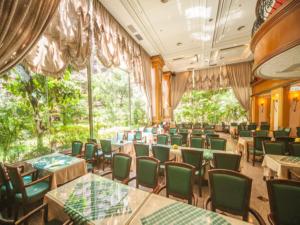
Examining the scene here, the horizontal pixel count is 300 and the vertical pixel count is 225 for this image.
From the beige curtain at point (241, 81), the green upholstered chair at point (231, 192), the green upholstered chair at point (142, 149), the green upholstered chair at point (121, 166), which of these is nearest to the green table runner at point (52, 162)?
the green upholstered chair at point (121, 166)

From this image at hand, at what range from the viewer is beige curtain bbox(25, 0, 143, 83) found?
2.80m

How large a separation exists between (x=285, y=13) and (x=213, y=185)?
2.86m

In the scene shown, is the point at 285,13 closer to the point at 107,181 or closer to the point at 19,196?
the point at 107,181

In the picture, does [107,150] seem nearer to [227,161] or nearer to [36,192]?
[36,192]

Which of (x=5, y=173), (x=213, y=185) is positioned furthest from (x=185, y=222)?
(x=5, y=173)

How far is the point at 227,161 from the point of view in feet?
8.76

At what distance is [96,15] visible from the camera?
161 inches

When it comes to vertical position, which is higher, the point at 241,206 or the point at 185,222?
the point at 185,222

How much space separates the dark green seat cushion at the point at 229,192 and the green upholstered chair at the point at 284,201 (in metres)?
0.27

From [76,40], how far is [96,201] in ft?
10.7

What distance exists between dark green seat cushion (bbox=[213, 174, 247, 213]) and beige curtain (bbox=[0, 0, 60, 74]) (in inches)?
124

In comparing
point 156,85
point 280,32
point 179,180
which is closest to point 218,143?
point 179,180

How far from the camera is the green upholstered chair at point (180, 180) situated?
1978 millimetres

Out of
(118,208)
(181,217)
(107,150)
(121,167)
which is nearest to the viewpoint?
(181,217)
